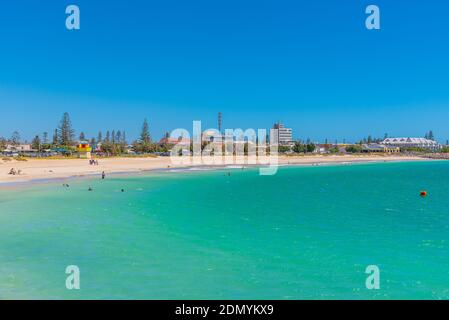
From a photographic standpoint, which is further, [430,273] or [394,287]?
[430,273]

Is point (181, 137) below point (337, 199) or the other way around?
the other way around

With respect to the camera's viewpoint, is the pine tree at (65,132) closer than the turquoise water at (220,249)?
No

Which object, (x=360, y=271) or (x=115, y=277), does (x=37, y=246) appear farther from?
(x=360, y=271)

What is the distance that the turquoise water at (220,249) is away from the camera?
10141 millimetres

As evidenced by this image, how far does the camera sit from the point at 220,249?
14.0 meters

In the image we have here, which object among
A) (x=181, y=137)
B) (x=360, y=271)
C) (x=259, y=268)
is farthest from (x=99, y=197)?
(x=181, y=137)

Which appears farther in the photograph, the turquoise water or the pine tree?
the pine tree

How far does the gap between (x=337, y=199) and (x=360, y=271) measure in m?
19.2

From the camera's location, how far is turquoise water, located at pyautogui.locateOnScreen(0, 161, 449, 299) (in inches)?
399

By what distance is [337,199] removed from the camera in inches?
1190

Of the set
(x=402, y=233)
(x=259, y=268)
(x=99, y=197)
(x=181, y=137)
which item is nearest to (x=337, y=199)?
(x=402, y=233)

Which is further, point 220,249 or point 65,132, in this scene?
point 65,132
